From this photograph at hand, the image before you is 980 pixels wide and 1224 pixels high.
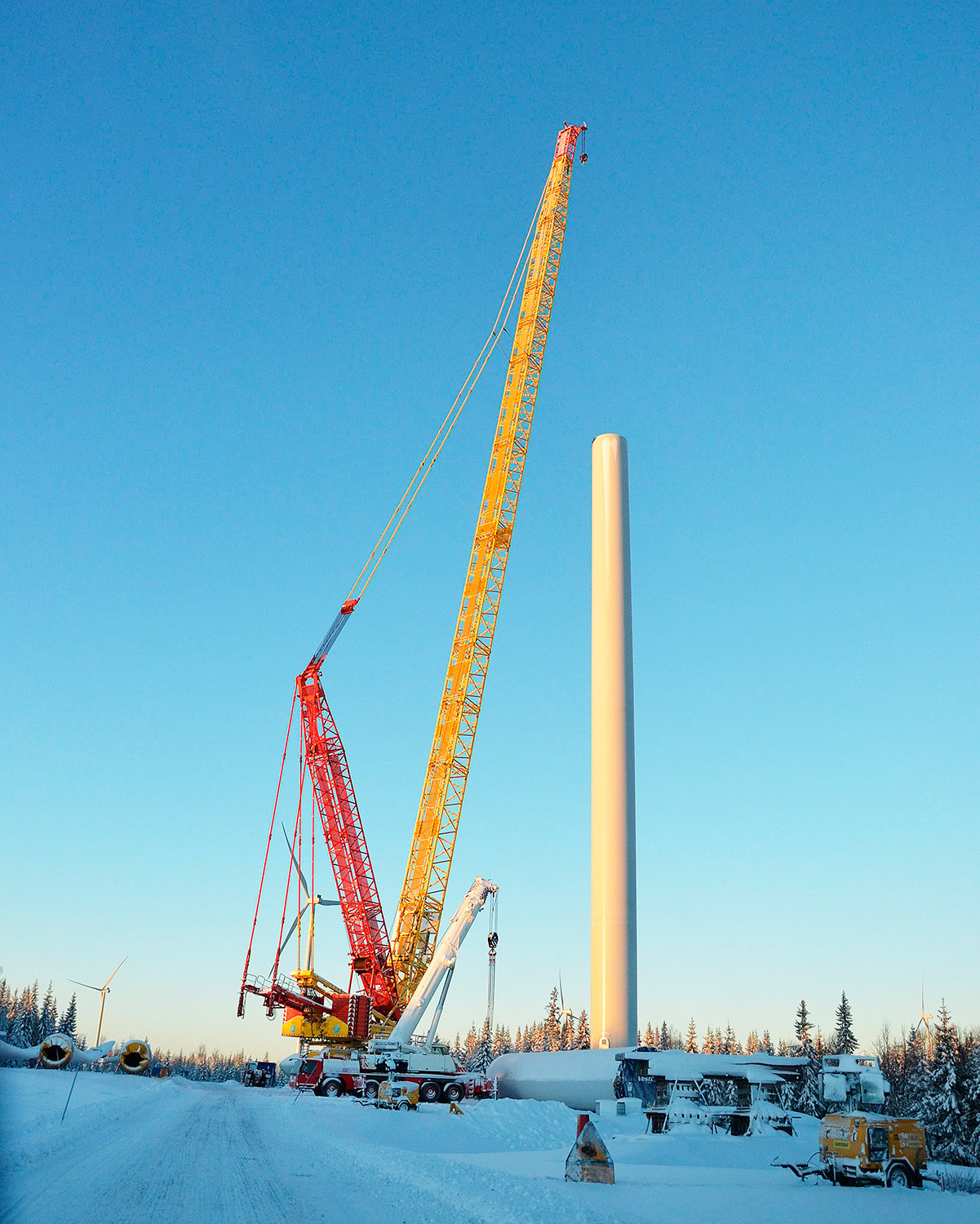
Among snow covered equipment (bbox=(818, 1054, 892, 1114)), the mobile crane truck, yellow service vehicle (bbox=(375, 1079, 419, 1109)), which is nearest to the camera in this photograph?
snow covered equipment (bbox=(818, 1054, 892, 1114))

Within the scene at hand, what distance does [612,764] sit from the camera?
53.9 meters

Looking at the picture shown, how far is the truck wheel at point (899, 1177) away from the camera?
22.3 metres

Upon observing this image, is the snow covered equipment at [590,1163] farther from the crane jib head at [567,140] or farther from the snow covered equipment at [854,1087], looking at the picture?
the crane jib head at [567,140]

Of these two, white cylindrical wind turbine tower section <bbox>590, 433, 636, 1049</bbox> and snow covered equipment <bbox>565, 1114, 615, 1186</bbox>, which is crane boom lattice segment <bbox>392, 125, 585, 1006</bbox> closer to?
white cylindrical wind turbine tower section <bbox>590, 433, 636, 1049</bbox>

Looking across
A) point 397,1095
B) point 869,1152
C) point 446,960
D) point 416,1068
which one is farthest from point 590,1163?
point 446,960

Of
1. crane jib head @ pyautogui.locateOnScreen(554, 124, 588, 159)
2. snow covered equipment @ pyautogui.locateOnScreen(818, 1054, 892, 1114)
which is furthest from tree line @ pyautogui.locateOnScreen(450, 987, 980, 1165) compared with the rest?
crane jib head @ pyautogui.locateOnScreen(554, 124, 588, 159)

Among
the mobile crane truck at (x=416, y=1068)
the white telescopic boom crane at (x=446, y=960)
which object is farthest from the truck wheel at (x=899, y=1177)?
the white telescopic boom crane at (x=446, y=960)

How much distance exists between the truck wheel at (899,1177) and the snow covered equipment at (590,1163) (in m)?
7.14

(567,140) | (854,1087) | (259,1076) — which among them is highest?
(567,140)

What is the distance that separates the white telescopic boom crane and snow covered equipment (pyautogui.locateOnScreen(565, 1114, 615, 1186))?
33.2 m

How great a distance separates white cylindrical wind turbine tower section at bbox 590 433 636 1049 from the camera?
165 feet

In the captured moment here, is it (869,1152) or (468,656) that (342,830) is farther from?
(869,1152)

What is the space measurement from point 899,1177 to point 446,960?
1306 inches

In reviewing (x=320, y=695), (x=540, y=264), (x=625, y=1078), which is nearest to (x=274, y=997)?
(x=320, y=695)
